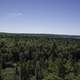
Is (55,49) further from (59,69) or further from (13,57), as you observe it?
(59,69)

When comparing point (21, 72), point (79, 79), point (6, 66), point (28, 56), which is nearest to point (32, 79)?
point (21, 72)

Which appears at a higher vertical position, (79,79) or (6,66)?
(79,79)

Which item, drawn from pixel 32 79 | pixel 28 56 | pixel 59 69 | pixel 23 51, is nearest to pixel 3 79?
pixel 32 79

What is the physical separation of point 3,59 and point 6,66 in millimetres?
3067

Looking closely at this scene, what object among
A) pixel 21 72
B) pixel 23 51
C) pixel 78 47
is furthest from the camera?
pixel 78 47

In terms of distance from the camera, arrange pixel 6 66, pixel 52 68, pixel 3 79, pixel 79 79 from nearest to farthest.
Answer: pixel 79 79, pixel 3 79, pixel 52 68, pixel 6 66

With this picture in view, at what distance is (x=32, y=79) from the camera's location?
47.1 metres

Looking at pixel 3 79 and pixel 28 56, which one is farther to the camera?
pixel 28 56

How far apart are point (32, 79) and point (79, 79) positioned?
1350 cm

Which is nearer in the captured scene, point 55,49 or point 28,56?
point 28,56

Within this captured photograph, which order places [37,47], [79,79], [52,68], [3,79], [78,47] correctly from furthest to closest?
[78,47] < [37,47] < [52,68] < [3,79] < [79,79]

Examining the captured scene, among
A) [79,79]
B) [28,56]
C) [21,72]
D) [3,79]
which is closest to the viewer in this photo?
[79,79]

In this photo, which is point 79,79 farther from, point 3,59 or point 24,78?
point 3,59

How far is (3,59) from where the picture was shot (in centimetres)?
7731
